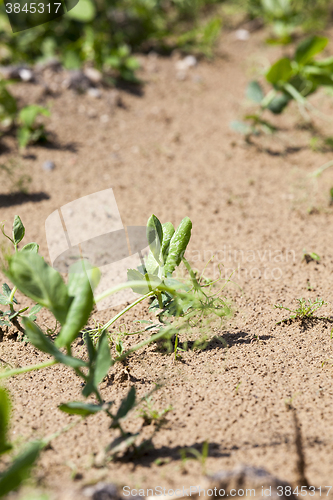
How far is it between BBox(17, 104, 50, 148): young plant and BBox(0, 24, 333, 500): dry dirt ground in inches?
2.6

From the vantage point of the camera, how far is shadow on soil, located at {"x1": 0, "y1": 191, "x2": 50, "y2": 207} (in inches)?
80.2

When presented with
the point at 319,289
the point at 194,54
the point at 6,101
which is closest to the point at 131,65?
the point at 194,54

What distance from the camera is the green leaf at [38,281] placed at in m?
0.89

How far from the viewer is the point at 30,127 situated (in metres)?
2.38

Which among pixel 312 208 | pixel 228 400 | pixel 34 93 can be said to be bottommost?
pixel 312 208

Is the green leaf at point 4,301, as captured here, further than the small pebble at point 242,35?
No

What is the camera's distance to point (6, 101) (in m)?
2.39

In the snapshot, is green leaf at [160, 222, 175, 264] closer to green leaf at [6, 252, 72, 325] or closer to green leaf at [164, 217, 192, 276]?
green leaf at [164, 217, 192, 276]

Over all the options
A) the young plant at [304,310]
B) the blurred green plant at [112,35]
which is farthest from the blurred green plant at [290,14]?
the young plant at [304,310]

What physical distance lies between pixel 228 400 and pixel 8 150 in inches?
77.3

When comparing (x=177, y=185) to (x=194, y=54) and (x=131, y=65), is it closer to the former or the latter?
(x=131, y=65)

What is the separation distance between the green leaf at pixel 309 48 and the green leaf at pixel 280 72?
94 millimetres

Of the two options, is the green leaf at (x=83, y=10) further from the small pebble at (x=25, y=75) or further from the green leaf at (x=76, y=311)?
the green leaf at (x=76, y=311)

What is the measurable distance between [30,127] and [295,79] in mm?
1611
